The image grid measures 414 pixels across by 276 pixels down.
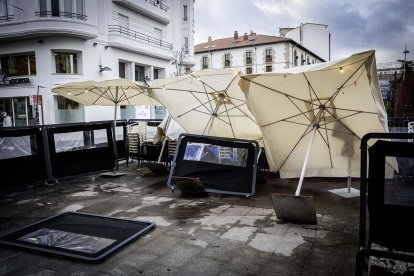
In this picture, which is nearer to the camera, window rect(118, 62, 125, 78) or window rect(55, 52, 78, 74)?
window rect(55, 52, 78, 74)

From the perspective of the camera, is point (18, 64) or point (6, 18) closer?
point (6, 18)

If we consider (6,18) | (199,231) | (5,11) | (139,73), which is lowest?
(199,231)

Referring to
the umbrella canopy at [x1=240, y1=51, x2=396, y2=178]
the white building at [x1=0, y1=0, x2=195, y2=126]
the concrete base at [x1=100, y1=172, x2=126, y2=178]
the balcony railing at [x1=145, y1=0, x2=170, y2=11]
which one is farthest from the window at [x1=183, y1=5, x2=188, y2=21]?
the umbrella canopy at [x1=240, y1=51, x2=396, y2=178]

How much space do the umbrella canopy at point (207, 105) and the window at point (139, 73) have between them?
22175 millimetres

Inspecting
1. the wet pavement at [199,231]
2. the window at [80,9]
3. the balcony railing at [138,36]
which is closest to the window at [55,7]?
the window at [80,9]

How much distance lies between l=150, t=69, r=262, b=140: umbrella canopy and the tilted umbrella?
1.78m

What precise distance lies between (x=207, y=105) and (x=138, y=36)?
22.9 meters

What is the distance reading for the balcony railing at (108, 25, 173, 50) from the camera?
26.4m

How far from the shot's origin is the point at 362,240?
3.00 meters

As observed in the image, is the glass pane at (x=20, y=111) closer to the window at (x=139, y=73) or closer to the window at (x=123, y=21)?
the window at (x=139, y=73)

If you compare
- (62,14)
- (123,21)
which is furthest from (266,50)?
(62,14)

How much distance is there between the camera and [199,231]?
5098mm

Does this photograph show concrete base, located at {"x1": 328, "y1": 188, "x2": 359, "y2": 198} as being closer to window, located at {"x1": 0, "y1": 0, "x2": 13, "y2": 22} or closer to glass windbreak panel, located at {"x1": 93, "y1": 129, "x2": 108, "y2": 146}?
glass windbreak panel, located at {"x1": 93, "y1": 129, "x2": 108, "y2": 146}

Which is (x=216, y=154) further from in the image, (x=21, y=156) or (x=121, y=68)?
(x=121, y=68)
